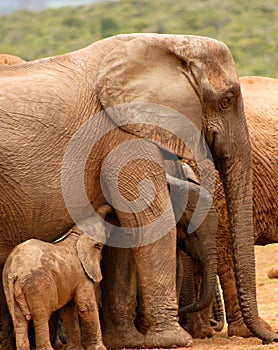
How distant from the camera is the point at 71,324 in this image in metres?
7.95

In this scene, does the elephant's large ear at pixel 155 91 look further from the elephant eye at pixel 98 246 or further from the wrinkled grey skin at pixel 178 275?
the elephant eye at pixel 98 246

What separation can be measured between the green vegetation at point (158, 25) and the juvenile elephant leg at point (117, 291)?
26.1m

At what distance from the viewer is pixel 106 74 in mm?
8242

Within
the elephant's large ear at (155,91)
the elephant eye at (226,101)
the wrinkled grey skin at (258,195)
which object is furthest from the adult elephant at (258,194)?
the elephant's large ear at (155,91)

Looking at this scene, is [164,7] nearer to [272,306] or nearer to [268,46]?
[268,46]

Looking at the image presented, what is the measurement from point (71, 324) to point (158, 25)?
3634 centimetres

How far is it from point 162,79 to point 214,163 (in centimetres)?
81

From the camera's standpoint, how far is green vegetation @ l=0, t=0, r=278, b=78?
38.9 meters

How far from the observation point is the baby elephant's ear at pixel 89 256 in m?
7.81

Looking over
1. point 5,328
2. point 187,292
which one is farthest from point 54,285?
point 187,292

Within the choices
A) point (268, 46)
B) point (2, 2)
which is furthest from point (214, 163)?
point (2, 2)

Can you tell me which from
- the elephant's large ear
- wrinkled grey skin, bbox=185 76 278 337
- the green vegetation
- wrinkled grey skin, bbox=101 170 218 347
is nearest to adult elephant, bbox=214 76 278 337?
wrinkled grey skin, bbox=185 76 278 337

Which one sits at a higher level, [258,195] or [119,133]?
[119,133]

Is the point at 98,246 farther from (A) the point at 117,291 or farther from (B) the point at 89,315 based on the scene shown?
(A) the point at 117,291
